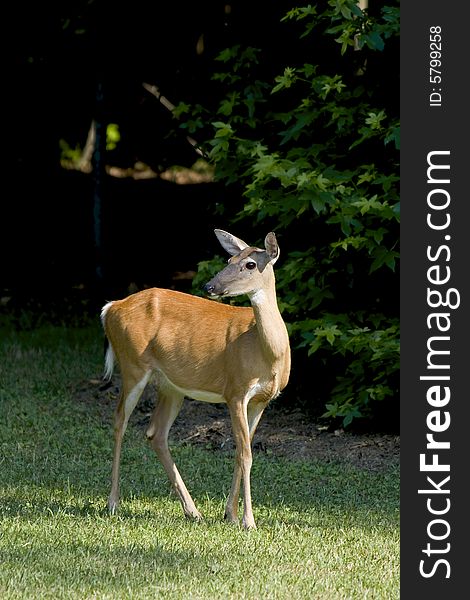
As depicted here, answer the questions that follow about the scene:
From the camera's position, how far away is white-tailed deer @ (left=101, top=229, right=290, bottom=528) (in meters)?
7.37

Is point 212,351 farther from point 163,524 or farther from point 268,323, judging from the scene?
point 163,524

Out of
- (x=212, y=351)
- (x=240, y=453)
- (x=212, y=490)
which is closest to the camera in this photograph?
(x=240, y=453)

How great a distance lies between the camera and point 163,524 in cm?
733

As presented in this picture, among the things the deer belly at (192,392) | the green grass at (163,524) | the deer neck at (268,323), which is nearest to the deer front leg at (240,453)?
the green grass at (163,524)

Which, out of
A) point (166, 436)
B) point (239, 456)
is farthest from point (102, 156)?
point (239, 456)

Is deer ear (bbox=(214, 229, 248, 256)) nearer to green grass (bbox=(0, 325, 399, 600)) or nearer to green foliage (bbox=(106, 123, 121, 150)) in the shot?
green grass (bbox=(0, 325, 399, 600))

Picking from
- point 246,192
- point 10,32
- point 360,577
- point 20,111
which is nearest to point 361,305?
point 246,192

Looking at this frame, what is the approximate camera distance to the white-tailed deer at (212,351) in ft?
24.2

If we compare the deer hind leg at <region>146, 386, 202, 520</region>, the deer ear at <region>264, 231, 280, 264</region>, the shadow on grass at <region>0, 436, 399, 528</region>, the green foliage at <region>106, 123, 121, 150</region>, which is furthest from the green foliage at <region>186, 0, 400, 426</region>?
the green foliage at <region>106, 123, 121, 150</region>

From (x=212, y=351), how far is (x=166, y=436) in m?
0.73

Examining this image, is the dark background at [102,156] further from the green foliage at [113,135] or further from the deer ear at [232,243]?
the deer ear at [232,243]

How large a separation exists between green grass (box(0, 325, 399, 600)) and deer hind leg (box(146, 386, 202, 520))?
128 mm

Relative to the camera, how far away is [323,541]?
6.98m

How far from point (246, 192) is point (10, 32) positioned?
694 cm
